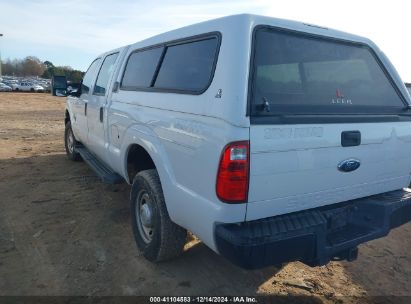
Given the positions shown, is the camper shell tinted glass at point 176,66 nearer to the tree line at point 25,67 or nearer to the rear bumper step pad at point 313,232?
the rear bumper step pad at point 313,232

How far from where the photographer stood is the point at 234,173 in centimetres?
226

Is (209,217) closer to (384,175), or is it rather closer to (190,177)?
(190,177)

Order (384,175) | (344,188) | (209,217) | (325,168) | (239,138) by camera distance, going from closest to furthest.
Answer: (239,138) → (209,217) → (325,168) → (344,188) → (384,175)

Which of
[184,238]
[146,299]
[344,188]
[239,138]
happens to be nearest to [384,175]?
[344,188]

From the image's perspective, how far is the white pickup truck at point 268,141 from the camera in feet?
7.59

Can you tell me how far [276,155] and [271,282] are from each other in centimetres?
146

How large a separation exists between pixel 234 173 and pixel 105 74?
319 centimetres

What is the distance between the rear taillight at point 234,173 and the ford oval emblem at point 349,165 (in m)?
0.84

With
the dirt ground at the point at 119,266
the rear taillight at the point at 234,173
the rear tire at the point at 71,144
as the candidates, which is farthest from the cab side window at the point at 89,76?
the rear taillight at the point at 234,173

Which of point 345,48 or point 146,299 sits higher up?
point 345,48

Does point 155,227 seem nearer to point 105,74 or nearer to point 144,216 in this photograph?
point 144,216

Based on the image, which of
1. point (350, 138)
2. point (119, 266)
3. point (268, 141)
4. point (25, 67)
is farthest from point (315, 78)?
point (25, 67)

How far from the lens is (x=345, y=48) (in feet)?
10.3

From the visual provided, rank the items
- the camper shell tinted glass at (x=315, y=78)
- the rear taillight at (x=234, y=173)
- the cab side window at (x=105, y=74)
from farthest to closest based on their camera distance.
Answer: the cab side window at (x=105, y=74), the camper shell tinted glass at (x=315, y=78), the rear taillight at (x=234, y=173)
